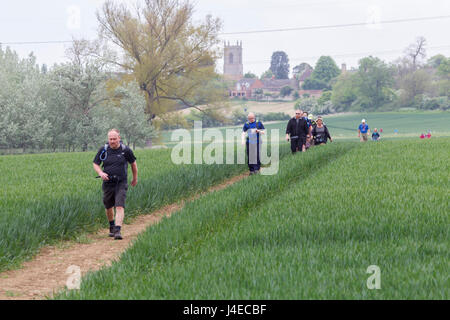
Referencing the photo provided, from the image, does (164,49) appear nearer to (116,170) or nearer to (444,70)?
(116,170)

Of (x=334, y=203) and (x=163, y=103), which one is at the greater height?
(x=163, y=103)

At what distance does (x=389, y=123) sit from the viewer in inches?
3642

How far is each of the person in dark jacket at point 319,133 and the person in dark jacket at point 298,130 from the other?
11.2ft

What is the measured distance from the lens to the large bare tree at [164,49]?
160 feet

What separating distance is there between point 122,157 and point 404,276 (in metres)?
5.86

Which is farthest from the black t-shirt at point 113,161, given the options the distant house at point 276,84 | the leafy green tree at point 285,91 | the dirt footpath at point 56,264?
the distant house at point 276,84

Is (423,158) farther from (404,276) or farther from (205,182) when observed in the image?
(404,276)

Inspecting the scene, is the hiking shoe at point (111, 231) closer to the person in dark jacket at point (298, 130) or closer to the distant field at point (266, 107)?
the person in dark jacket at point (298, 130)

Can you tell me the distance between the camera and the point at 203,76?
5109 centimetres

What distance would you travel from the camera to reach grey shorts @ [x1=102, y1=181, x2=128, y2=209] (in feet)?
31.0

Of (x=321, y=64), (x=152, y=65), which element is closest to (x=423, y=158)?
(x=152, y=65)

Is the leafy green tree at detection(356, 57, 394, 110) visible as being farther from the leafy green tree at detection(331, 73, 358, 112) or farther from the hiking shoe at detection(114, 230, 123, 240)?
the hiking shoe at detection(114, 230, 123, 240)

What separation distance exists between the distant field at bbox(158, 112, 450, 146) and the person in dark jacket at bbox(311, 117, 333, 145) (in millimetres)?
52514

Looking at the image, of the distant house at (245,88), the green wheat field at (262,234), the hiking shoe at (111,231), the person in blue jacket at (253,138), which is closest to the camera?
the green wheat field at (262,234)
